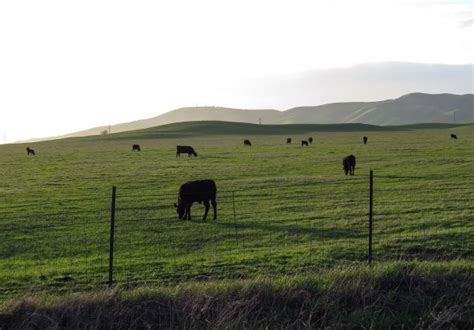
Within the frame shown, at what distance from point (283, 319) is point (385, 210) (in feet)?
51.6

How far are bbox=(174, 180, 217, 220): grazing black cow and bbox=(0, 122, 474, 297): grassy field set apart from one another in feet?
1.62

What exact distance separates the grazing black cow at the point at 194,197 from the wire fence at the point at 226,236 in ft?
1.54

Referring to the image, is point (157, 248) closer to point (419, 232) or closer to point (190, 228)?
point (190, 228)

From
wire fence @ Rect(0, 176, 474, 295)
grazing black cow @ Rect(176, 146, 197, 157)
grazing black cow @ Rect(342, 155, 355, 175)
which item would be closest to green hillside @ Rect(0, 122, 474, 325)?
wire fence @ Rect(0, 176, 474, 295)

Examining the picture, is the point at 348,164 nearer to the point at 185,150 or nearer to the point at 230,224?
the point at 230,224

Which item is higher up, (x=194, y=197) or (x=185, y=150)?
(x=194, y=197)

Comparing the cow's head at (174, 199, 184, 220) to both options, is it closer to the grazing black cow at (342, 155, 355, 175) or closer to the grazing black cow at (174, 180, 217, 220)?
the grazing black cow at (174, 180, 217, 220)

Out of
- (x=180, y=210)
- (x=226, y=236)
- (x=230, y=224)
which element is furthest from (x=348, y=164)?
(x=226, y=236)

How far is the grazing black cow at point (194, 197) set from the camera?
74.1ft

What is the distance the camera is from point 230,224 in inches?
827

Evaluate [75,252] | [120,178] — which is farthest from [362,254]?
[120,178]

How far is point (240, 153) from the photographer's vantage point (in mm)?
59844

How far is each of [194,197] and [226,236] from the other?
4354mm

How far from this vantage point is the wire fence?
13.8 m
